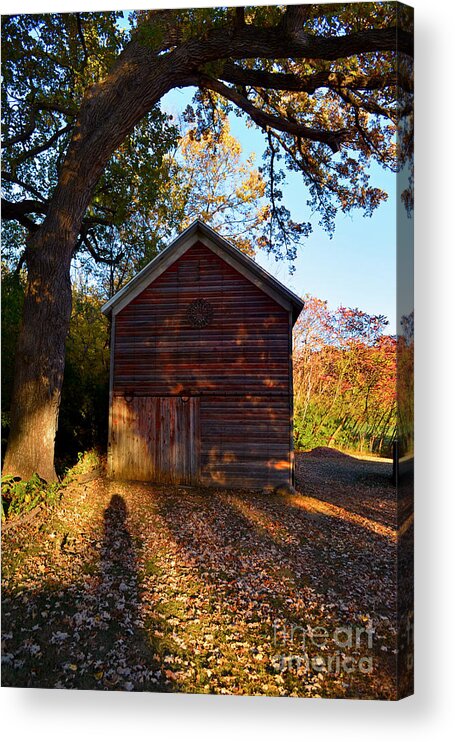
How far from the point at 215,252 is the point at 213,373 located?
1377 millimetres

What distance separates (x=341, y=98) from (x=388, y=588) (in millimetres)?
3601

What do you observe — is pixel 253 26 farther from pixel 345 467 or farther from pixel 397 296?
pixel 345 467

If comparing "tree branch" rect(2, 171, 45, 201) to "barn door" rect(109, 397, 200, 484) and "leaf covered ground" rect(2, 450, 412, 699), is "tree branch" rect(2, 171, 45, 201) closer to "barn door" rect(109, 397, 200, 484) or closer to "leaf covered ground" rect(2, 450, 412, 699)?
"barn door" rect(109, 397, 200, 484)

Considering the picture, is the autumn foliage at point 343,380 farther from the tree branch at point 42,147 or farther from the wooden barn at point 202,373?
the tree branch at point 42,147

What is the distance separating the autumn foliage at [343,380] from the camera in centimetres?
378

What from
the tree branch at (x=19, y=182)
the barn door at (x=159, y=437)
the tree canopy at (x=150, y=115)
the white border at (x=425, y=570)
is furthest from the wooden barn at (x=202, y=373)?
the white border at (x=425, y=570)

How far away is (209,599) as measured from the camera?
367cm

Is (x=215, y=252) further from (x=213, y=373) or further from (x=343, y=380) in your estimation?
(x=343, y=380)

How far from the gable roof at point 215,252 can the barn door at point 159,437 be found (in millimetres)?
1133

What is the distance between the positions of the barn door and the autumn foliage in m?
1.19

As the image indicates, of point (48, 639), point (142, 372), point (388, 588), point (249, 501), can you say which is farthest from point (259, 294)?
point (48, 639)

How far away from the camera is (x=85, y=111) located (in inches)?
182

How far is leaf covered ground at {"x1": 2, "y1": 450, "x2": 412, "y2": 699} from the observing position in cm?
339

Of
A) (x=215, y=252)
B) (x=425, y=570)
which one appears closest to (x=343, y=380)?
(x=425, y=570)
